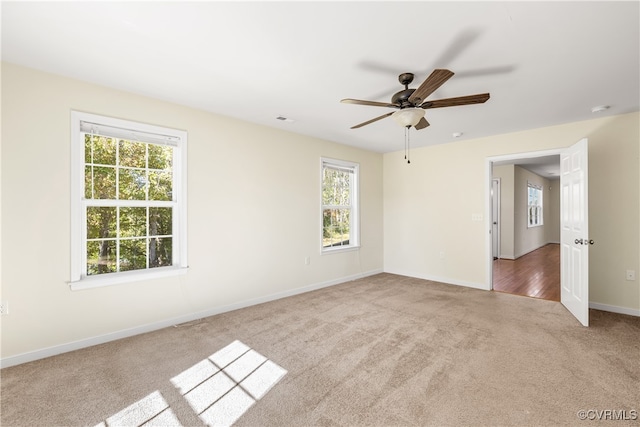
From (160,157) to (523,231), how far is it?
28.3ft

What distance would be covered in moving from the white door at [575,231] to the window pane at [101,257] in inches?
193

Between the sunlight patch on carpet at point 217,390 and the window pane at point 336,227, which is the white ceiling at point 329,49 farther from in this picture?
the sunlight patch on carpet at point 217,390

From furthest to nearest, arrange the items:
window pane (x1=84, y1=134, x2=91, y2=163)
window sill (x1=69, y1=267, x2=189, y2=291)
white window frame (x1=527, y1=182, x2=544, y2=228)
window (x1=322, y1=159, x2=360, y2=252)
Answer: white window frame (x1=527, y1=182, x2=544, y2=228), window (x1=322, y1=159, x2=360, y2=252), window pane (x1=84, y1=134, x2=91, y2=163), window sill (x1=69, y1=267, x2=189, y2=291)

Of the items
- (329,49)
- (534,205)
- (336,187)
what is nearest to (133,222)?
(329,49)

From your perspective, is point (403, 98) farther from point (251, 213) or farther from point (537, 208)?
point (537, 208)

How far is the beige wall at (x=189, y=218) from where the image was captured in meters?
2.38

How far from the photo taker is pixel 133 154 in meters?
3.03

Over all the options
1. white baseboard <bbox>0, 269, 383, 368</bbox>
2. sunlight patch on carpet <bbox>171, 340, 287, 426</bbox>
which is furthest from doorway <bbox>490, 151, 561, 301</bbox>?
sunlight patch on carpet <bbox>171, 340, 287, 426</bbox>

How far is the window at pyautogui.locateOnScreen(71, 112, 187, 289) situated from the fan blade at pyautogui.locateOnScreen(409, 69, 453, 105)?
249 centimetres

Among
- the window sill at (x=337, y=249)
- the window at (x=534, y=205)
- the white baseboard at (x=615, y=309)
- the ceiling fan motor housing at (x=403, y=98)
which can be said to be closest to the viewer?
the ceiling fan motor housing at (x=403, y=98)

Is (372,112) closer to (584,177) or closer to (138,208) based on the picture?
(584,177)

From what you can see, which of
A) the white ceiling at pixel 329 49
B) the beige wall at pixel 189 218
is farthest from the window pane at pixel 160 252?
the white ceiling at pixel 329 49

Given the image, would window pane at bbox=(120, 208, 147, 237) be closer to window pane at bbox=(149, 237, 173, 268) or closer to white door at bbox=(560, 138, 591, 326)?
window pane at bbox=(149, 237, 173, 268)

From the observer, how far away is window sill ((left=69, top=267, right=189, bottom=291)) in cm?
265
